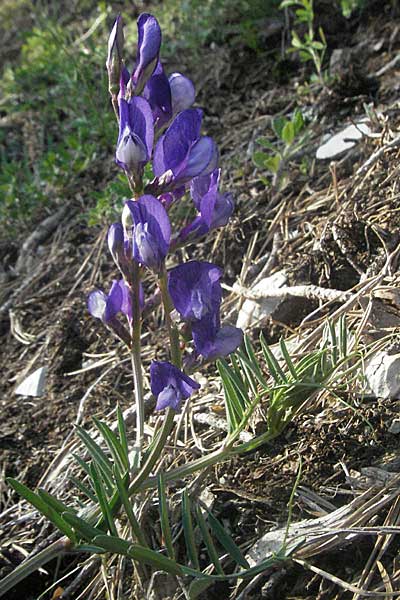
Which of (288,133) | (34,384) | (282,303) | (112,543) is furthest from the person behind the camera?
(288,133)

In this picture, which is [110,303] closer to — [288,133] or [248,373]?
[248,373]

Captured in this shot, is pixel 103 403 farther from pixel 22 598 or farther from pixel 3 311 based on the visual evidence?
pixel 3 311

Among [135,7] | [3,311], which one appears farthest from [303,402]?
[135,7]

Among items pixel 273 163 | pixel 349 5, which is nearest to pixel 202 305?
pixel 273 163

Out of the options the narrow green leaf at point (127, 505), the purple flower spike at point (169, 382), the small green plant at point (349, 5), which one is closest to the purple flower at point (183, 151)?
the purple flower spike at point (169, 382)

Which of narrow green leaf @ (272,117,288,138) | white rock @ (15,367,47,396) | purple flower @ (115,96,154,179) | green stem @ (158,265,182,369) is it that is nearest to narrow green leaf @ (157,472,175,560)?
green stem @ (158,265,182,369)

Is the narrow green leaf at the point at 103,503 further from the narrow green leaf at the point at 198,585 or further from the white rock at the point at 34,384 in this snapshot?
the white rock at the point at 34,384
